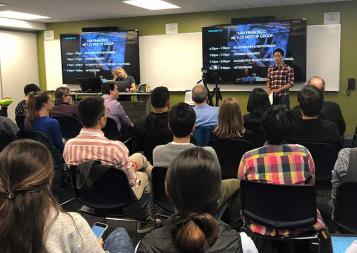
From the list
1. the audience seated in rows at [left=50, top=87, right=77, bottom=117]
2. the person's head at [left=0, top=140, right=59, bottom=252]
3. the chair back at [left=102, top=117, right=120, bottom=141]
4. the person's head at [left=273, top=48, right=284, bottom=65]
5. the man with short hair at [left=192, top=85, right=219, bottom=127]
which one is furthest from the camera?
the person's head at [left=273, top=48, right=284, bottom=65]

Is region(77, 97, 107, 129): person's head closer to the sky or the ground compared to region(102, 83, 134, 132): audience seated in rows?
closer to the sky

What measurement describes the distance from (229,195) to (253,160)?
30 centimetres

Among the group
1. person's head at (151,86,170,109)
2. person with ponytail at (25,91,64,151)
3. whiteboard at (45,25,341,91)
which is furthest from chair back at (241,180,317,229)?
whiteboard at (45,25,341,91)

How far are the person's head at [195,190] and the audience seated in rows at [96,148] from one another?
134cm

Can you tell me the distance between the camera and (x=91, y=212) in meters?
2.83

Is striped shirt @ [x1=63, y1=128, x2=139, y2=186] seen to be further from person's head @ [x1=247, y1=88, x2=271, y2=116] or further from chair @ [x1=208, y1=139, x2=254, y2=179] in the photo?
person's head @ [x1=247, y1=88, x2=271, y2=116]

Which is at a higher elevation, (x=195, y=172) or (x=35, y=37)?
(x=35, y=37)

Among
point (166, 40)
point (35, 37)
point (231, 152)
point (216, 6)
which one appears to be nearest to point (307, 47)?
point (216, 6)

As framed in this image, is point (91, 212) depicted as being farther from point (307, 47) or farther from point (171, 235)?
point (307, 47)

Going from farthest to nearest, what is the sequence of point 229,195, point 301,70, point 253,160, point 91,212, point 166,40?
point 166,40 → point 301,70 → point 91,212 → point 229,195 → point 253,160

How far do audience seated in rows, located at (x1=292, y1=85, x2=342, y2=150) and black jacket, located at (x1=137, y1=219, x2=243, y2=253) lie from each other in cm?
200

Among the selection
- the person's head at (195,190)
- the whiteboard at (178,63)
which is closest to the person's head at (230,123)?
the person's head at (195,190)

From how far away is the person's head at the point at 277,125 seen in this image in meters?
2.31

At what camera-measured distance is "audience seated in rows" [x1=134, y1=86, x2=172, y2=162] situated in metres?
3.60
